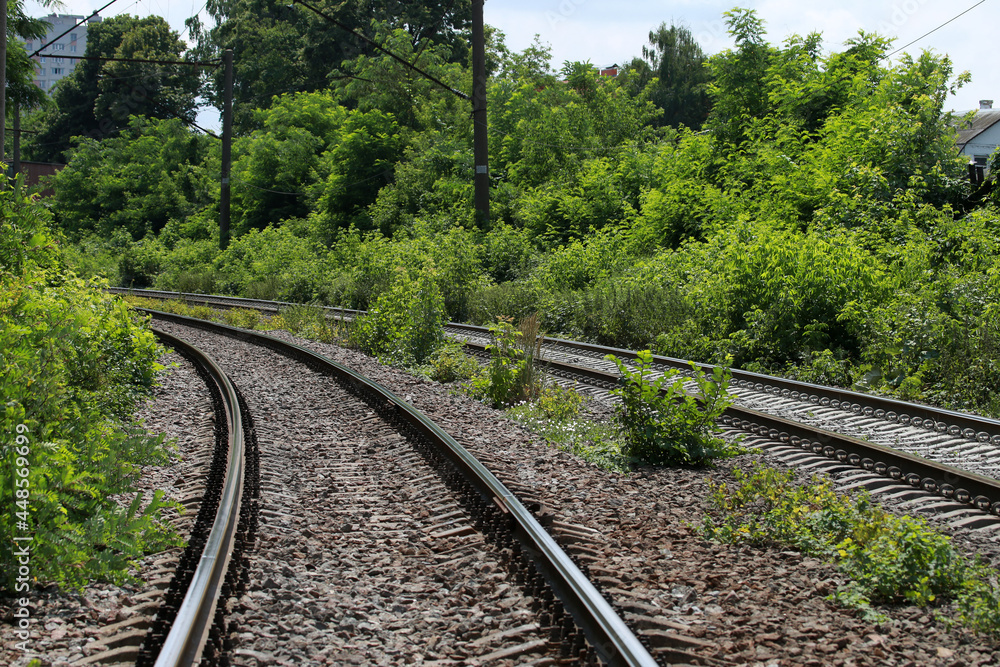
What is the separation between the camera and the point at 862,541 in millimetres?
4363

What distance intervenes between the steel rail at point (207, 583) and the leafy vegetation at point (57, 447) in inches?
12.5

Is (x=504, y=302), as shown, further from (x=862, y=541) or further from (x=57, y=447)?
(x=57, y=447)

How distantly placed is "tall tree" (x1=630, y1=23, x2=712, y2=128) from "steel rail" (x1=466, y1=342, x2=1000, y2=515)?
47.3 m

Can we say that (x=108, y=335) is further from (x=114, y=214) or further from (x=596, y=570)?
(x=114, y=214)

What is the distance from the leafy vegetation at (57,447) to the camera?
12.4 ft

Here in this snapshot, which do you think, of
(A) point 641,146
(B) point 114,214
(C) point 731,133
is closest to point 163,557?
(C) point 731,133

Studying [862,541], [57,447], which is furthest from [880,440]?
[57,447]

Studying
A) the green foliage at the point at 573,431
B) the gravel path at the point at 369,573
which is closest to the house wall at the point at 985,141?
the green foliage at the point at 573,431

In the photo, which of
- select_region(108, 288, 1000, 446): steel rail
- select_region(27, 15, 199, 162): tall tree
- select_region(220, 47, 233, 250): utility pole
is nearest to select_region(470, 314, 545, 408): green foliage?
select_region(108, 288, 1000, 446): steel rail

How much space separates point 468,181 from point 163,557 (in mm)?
25086

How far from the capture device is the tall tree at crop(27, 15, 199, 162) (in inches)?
2355

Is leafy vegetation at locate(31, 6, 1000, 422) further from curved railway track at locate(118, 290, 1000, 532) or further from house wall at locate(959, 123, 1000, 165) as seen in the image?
house wall at locate(959, 123, 1000, 165)

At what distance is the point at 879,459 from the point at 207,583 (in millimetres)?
5192

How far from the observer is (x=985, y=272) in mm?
10508
